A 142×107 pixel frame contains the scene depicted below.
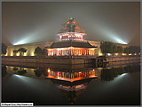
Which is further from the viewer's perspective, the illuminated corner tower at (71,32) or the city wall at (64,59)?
the illuminated corner tower at (71,32)

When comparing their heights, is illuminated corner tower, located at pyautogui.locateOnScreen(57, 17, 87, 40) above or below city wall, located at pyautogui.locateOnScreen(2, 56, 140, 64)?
above

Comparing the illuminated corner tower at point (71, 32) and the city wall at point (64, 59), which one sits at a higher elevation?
the illuminated corner tower at point (71, 32)

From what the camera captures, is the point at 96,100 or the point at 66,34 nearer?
the point at 96,100

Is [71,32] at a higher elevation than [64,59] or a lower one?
higher

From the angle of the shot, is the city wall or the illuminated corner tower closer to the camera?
→ the city wall

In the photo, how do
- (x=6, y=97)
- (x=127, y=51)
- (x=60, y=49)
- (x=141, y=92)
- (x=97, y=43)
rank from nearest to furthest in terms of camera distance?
(x=6, y=97)
(x=141, y=92)
(x=60, y=49)
(x=97, y=43)
(x=127, y=51)

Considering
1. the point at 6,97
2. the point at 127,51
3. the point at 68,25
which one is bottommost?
the point at 6,97

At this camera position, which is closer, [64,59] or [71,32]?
[64,59]

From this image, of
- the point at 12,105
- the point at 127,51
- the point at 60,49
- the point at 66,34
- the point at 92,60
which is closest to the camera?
the point at 12,105

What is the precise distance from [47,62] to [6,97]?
19.0m

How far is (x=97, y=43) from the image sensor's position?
35.1 m

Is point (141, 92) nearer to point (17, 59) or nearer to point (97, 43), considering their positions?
point (97, 43)

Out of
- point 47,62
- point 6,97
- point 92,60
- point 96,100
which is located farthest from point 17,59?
point 96,100

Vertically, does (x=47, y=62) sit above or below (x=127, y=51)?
below
